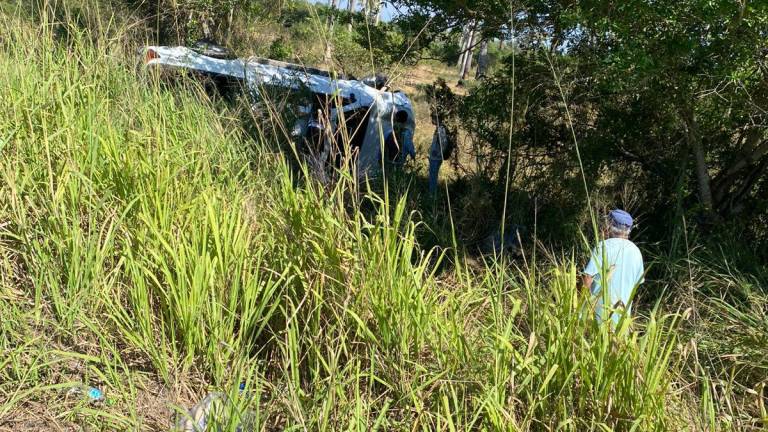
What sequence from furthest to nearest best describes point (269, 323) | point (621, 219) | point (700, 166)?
point (700, 166), point (621, 219), point (269, 323)

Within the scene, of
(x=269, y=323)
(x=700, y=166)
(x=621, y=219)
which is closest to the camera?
(x=269, y=323)

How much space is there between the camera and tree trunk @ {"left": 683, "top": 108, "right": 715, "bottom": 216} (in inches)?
204

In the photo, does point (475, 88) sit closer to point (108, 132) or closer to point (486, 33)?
point (486, 33)

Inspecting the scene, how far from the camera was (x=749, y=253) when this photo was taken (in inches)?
205

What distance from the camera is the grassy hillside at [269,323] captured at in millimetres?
2059

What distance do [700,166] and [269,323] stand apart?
14.6 feet

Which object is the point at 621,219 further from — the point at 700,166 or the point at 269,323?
the point at 700,166

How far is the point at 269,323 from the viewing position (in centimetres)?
271

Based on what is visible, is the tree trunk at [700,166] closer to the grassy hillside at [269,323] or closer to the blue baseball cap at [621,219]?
the blue baseball cap at [621,219]

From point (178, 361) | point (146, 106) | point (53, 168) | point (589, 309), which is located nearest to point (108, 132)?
point (53, 168)

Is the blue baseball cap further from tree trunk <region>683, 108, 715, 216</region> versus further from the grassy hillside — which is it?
tree trunk <region>683, 108, 715, 216</region>

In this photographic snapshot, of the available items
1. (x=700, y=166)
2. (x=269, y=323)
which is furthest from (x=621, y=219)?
(x=700, y=166)

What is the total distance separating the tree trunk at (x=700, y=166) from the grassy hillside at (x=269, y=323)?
2.44 meters

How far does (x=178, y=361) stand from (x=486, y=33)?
4.60 meters
